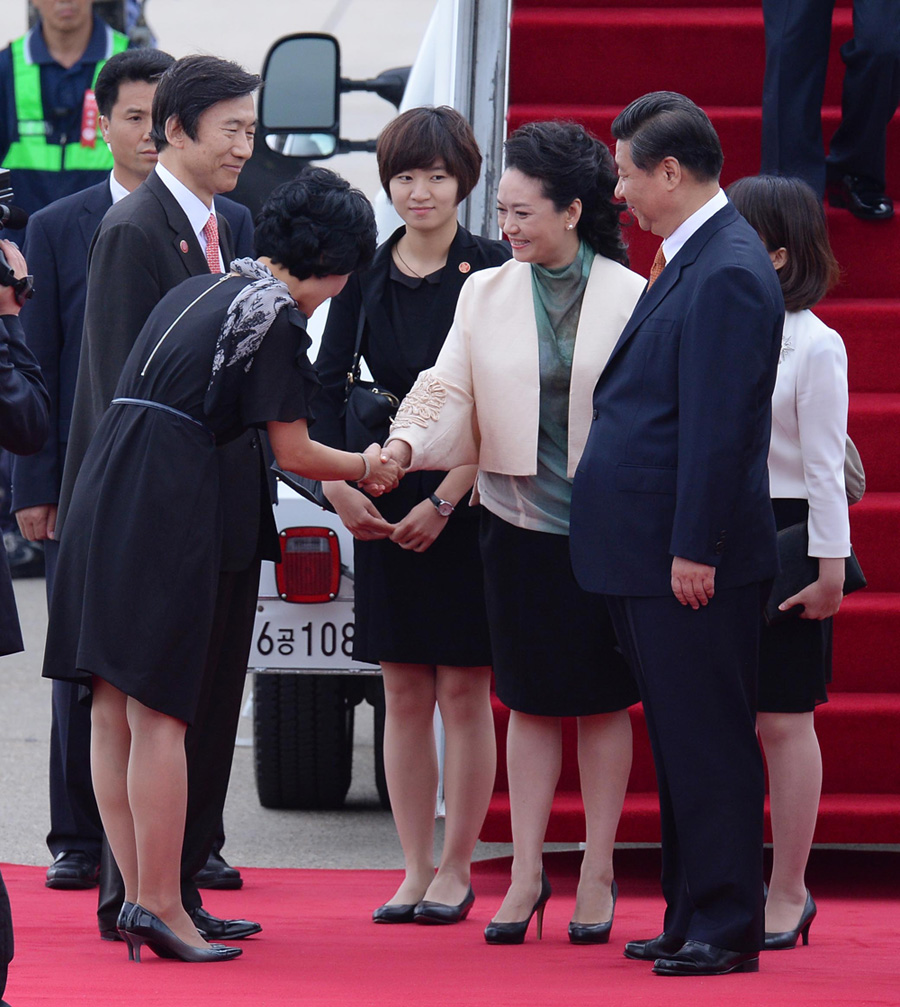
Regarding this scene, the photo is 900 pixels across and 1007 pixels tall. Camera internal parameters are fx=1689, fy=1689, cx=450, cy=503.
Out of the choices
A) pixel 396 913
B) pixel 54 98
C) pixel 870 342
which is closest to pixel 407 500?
pixel 396 913

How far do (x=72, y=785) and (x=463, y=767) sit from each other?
1.00 m

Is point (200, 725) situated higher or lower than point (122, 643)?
lower

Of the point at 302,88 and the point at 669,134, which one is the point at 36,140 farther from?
the point at 669,134

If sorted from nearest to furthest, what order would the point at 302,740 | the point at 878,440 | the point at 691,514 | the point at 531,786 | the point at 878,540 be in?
the point at 691,514 < the point at 531,786 < the point at 878,540 < the point at 878,440 < the point at 302,740

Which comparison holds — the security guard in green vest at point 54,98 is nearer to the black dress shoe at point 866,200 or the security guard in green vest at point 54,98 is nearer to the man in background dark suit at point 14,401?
the black dress shoe at point 866,200

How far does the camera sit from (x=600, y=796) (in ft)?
10.7

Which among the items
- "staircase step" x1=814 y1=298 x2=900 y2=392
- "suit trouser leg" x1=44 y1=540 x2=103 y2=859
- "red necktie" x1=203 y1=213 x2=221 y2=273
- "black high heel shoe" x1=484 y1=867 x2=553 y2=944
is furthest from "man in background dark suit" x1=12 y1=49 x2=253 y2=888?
"staircase step" x1=814 y1=298 x2=900 y2=392

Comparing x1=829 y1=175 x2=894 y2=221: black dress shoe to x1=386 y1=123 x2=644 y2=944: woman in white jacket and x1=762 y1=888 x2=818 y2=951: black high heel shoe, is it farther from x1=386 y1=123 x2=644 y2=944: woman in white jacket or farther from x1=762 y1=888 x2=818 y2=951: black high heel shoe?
x1=762 y1=888 x2=818 y2=951: black high heel shoe

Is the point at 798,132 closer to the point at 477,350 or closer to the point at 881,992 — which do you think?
the point at 477,350

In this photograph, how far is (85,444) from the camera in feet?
11.3

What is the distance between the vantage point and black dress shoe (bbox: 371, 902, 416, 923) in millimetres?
3465

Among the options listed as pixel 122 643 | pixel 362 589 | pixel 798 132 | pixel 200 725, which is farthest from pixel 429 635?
pixel 798 132

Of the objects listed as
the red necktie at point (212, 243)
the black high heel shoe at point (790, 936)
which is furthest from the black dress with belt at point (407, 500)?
the black high heel shoe at point (790, 936)

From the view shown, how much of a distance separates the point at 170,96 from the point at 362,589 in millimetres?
1076
